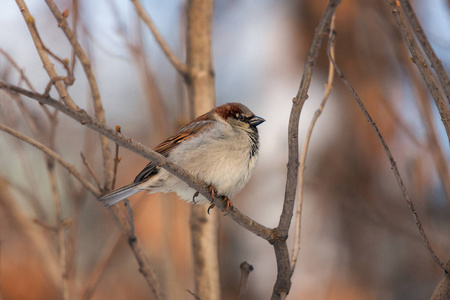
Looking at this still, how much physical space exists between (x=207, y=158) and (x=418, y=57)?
4.42 ft

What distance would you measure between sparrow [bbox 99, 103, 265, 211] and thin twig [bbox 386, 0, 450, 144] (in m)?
1.17

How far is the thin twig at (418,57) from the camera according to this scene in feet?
3.86

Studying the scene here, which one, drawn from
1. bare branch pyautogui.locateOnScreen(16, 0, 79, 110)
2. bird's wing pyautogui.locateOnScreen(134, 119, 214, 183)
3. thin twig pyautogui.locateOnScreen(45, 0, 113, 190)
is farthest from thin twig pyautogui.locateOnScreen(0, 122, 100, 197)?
bird's wing pyautogui.locateOnScreen(134, 119, 214, 183)

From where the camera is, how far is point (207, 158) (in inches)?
93.6

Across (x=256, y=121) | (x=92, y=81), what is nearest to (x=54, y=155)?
(x=92, y=81)

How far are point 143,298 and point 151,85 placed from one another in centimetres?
239

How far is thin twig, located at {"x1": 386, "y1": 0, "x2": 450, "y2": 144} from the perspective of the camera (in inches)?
46.3

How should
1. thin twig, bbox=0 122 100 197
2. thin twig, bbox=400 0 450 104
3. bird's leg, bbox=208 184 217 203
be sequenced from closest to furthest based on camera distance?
thin twig, bbox=400 0 450 104, thin twig, bbox=0 122 100 197, bird's leg, bbox=208 184 217 203

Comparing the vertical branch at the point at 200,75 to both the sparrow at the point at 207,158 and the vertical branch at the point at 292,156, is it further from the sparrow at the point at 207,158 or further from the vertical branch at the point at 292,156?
the vertical branch at the point at 292,156

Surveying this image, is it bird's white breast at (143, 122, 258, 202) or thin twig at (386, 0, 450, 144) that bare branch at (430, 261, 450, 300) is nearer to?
thin twig at (386, 0, 450, 144)

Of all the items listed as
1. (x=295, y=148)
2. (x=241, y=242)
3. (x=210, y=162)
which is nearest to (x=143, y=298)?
(x=241, y=242)

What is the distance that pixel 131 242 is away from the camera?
1.93 m

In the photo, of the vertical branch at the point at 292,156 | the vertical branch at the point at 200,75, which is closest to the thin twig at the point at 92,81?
the vertical branch at the point at 200,75

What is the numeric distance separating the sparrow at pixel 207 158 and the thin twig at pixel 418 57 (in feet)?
3.84
